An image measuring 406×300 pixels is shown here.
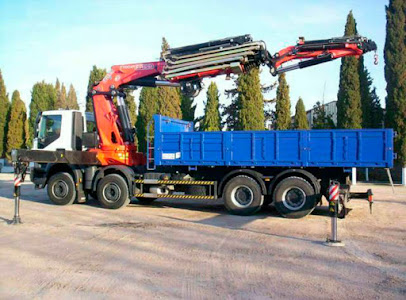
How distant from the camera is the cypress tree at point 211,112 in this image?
32.8m

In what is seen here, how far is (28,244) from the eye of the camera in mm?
8133

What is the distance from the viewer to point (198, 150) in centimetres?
1242

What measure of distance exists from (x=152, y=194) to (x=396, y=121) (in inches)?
796

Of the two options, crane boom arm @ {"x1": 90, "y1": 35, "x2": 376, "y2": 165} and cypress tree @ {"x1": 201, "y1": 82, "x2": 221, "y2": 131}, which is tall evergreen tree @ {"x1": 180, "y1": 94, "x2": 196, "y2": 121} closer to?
cypress tree @ {"x1": 201, "y1": 82, "x2": 221, "y2": 131}

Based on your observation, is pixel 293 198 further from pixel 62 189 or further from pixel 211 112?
pixel 211 112

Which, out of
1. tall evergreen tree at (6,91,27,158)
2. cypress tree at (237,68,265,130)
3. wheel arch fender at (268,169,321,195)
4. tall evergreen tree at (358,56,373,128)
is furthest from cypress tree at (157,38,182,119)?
wheel arch fender at (268,169,321,195)

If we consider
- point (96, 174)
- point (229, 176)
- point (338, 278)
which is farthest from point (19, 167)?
point (338, 278)

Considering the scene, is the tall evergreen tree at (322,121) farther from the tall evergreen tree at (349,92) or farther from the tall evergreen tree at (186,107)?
the tall evergreen tree at (186,107)

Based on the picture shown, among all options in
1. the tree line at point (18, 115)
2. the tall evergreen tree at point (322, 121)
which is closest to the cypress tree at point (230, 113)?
the tall evergreen tree at point (322, 121)

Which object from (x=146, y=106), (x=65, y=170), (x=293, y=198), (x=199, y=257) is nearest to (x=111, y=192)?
(x=65, y=170)

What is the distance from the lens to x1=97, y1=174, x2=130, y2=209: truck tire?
1322 cm

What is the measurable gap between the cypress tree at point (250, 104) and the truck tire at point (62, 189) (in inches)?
679

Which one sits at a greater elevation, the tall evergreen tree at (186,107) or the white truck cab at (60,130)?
the tall evergreen tree at (186,107)

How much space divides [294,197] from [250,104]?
718 inches
